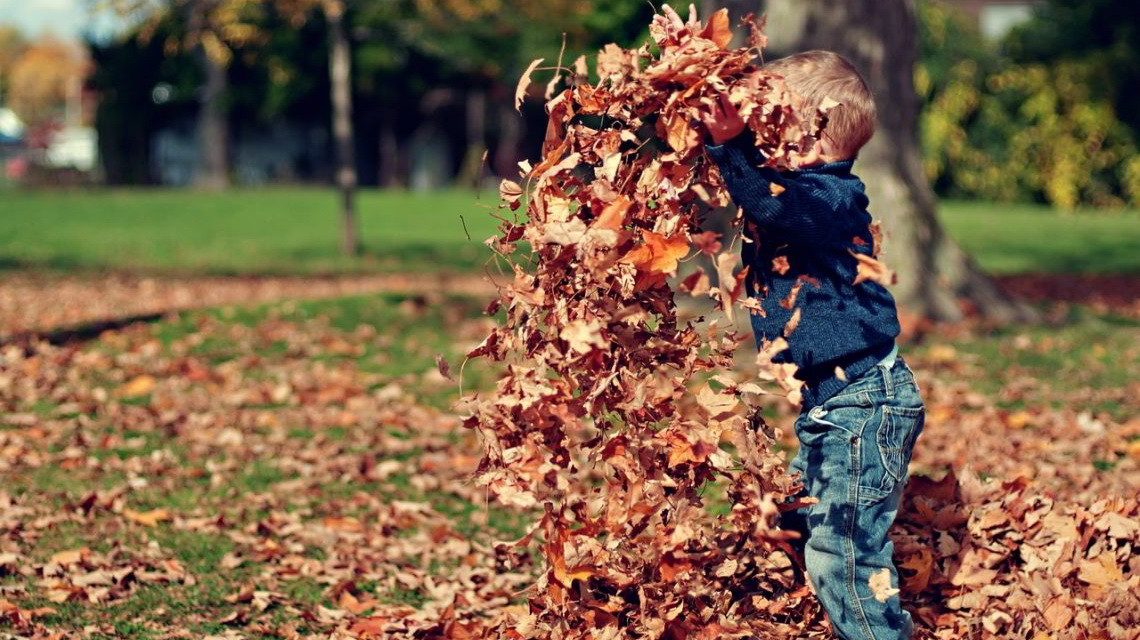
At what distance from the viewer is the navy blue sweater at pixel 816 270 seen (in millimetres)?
3057

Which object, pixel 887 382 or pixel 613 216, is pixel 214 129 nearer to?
pixel 613 216

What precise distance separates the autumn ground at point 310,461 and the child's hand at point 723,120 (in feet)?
4.45

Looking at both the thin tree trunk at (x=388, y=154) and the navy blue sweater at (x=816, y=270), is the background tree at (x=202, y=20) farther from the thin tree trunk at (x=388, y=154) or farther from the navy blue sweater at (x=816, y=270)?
the thin tree trunk at (x=388, y=154)

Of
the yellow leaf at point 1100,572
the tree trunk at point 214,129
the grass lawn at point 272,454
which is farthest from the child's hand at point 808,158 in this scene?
the tree trunk at point 214,129

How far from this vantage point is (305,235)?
20.8 metres

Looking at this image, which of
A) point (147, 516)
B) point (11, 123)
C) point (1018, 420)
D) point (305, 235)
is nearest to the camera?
point (147, 516)

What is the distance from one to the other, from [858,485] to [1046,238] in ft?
59.2

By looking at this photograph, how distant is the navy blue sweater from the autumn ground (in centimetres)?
89

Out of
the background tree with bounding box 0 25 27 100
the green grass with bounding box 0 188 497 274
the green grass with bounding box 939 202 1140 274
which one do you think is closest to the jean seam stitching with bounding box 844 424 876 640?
the green grass with bounding box 0 188 497 274

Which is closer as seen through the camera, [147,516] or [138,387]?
[147,516]

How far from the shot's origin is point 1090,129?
27062 millimetres

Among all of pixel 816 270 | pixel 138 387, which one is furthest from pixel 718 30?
pixel 138 387

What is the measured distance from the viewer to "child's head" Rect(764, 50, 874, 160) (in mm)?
3164

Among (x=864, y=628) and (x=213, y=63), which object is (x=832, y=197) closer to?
(x=864, y=628)
